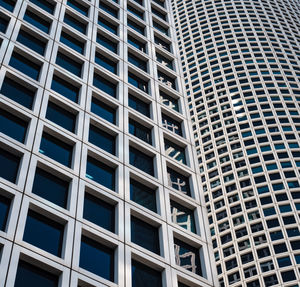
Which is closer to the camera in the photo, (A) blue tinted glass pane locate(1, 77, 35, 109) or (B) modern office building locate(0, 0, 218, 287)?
(B) modern office building locate(0, 0, 218, 287)

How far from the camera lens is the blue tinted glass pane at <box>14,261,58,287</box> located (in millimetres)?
19786

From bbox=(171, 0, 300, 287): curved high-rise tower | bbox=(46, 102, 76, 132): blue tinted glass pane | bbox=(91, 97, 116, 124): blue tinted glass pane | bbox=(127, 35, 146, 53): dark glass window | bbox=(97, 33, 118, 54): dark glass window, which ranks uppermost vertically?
bbox=(171, 0, 300, 287): curved high-rise tower

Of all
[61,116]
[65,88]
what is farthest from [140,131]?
[61,116]

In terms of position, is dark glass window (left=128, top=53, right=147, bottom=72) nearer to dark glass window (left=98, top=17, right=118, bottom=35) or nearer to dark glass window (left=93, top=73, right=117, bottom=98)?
dark glass window (left=98, top=17, right=118, bottom=35)

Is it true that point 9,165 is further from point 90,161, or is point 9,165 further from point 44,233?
point 90,161

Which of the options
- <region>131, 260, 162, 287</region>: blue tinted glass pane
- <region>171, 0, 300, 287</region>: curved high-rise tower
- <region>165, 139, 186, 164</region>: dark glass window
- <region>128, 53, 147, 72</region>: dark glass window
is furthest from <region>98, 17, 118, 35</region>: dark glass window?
<region>171, 0, 300, 287</region>: curved high-rise tower

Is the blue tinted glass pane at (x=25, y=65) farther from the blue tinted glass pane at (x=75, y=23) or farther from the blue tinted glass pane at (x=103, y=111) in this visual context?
the blue tinted glass pane at (x=75, y=23)

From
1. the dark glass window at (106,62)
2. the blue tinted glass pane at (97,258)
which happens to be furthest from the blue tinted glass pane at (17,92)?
the blue tinted glass pane at (97,258)

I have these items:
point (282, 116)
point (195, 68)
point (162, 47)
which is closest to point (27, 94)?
point (162, 47)

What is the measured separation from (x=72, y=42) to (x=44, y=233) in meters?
16.0

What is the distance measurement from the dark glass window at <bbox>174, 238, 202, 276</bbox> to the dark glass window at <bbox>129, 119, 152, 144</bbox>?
7.04 meters

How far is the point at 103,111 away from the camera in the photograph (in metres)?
30.8

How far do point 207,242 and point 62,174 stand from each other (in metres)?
7.91

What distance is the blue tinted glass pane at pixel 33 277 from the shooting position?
19786 mm
